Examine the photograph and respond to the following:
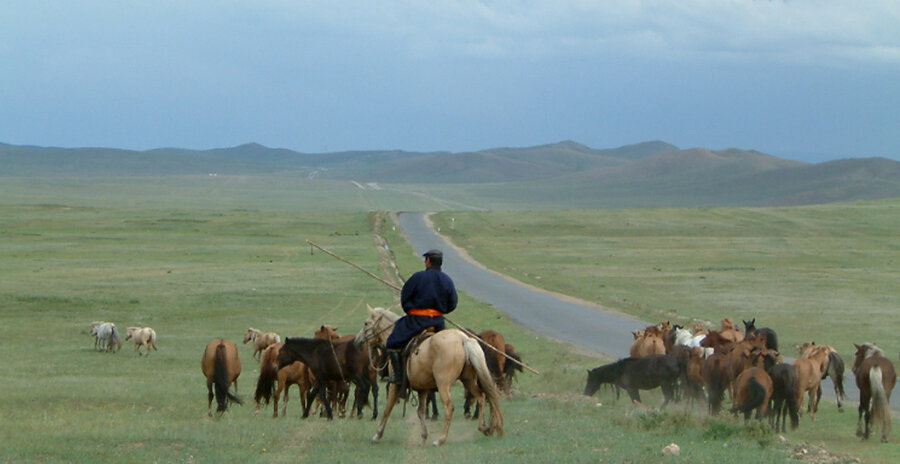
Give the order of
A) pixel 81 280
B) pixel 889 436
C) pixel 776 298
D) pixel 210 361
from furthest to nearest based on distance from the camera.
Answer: pixel 81 280, pixel 776 298, pixel 210 361, pixel 889 436

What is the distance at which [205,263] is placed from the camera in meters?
57.1

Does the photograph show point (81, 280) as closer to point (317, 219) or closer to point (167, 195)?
point (317, 219)

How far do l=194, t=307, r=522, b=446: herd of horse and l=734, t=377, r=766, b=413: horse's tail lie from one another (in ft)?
10.8

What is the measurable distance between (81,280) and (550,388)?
30567mm

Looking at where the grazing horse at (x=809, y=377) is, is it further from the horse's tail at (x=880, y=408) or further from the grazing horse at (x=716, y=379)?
the horse's tail at (x=880, y=408)

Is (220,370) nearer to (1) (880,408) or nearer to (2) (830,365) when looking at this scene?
(1) (880,408)

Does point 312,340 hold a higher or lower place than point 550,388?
higher

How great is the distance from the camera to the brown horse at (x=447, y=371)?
1245 cm

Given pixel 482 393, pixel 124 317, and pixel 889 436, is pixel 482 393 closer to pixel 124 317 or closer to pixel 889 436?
pixel 889 436

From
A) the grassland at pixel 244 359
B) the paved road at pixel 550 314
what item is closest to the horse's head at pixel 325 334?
the grassland at pixel 244 359

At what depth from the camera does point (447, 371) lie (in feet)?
41.0

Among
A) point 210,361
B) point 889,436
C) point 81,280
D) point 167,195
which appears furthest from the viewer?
point 167,195

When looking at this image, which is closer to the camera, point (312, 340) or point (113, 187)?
point (312, 340)

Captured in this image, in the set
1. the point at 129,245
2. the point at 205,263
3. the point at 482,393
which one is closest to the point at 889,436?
the point at 482,393
